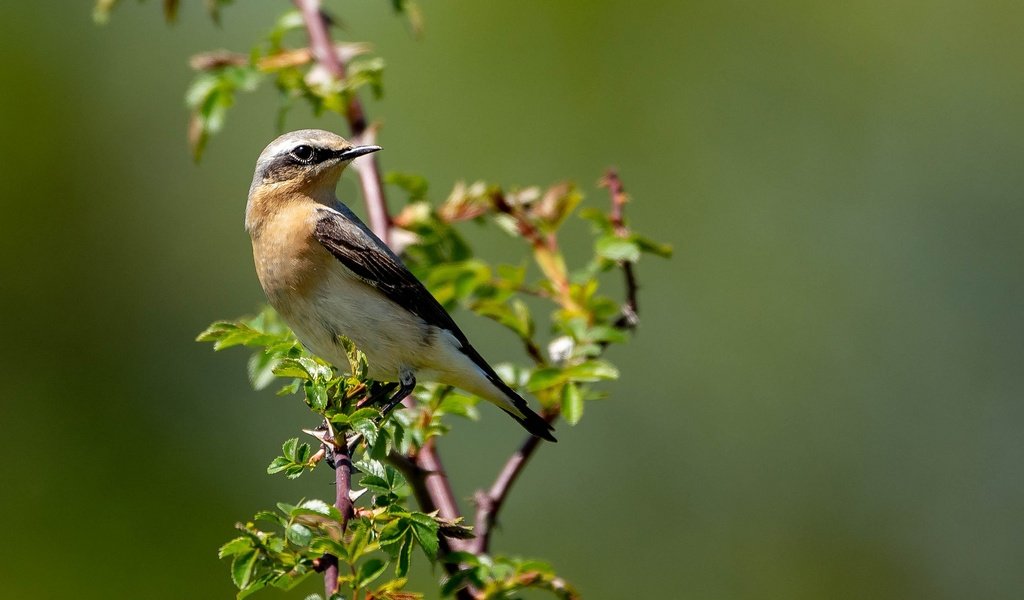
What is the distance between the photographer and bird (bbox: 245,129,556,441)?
17.1 ft

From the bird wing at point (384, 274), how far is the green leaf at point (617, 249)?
3.26 feet

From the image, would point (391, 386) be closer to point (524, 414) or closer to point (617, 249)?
point (524, 414)

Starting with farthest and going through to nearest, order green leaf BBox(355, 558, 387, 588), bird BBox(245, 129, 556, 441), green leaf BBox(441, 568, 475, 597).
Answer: bird BBox(245, 129, 556, 441) < green leaf BBox(441, 568, 475, 597) < green leaf BBox(355, 558, 387, 588)

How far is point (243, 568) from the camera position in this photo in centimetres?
300

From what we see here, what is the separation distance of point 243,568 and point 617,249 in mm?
2226

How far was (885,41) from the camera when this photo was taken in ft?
36.1

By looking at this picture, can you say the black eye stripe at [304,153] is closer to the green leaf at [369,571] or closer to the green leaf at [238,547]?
the green leaf at [369,571]

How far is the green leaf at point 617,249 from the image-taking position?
4629mm

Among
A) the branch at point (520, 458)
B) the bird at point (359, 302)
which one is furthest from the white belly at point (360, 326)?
the branch at point (520, 458)

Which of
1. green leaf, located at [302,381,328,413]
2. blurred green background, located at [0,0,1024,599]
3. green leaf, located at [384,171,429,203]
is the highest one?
green leaf, located at [384,171,429,203]

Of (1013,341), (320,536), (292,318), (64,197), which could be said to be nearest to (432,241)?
(292,318)

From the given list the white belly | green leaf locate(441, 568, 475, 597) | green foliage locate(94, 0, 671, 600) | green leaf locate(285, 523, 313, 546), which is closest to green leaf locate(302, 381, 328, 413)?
green foliage locate(94, 0, 671, 600)

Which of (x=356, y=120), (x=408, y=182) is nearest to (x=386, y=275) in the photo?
(x=408, y=182)

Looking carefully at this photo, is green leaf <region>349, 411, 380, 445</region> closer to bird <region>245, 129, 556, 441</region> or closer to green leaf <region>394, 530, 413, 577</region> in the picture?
green leaf <region>394, 530, 413, 577</region>
